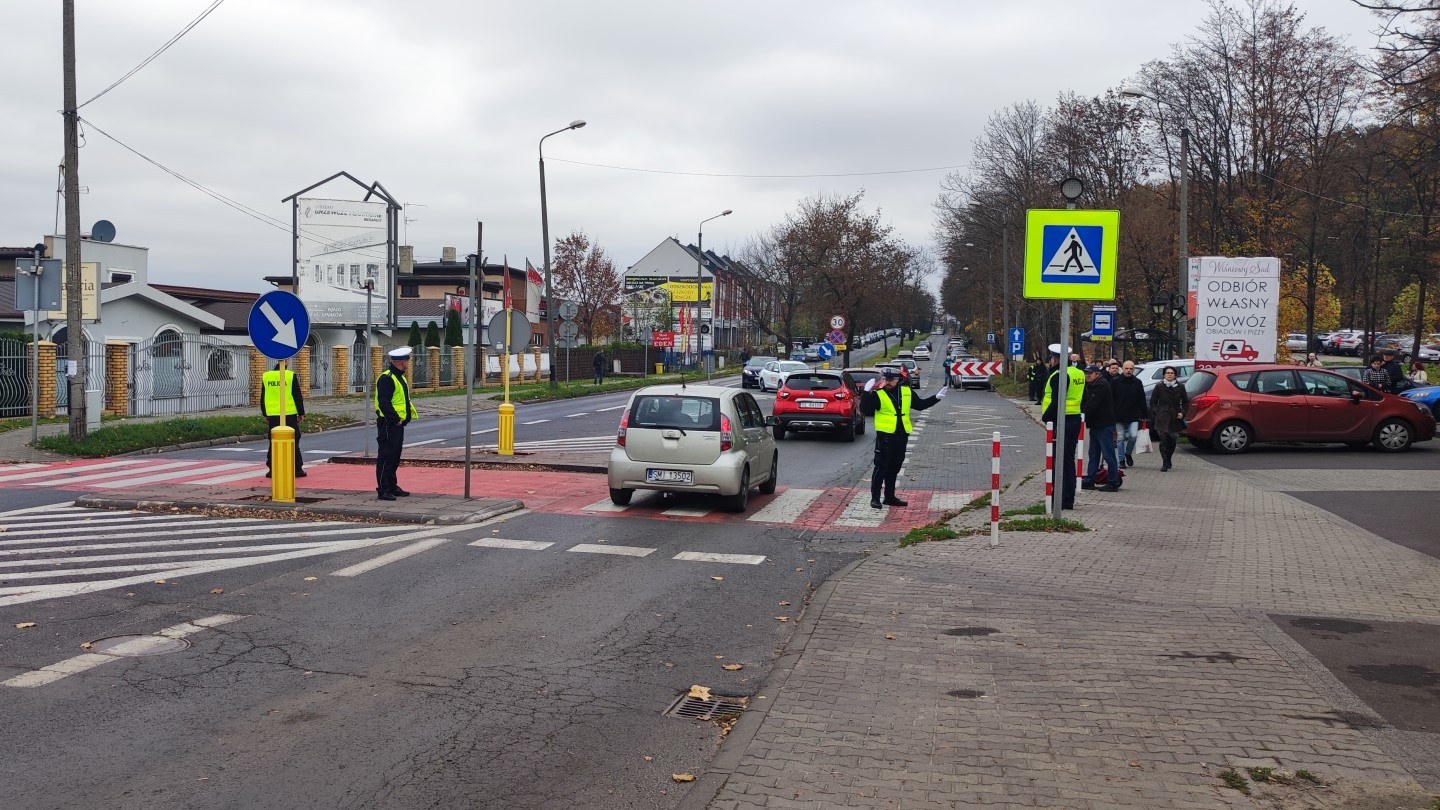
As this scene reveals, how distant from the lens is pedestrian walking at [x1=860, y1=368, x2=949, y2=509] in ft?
44.9

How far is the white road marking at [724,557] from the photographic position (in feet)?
33.6

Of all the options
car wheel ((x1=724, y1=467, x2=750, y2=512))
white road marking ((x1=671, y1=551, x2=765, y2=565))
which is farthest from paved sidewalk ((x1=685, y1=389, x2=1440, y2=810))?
car wheel ((x1=724, y1=467, x2=750, y2=512))

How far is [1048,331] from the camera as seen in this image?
5125cm

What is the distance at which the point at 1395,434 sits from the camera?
20.2 meters

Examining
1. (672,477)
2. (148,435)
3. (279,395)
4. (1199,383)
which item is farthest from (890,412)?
(148,435)

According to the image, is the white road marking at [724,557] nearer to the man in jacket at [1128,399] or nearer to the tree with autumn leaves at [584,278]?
the man in jacket at [1128,399]

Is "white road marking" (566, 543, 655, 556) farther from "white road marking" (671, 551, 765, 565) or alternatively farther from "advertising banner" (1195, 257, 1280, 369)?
"advertising banner" (1195, 257, 1280, 369)

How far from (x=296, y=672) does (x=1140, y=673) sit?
15.4 feet

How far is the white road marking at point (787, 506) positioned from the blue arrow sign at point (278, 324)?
5571mm

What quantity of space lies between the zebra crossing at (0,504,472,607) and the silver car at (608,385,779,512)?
2426mm

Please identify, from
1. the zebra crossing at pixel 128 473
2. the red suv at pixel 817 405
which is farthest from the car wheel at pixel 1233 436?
the zebra crossing at pixel 128 473

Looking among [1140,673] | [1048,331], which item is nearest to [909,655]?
[1140,673]

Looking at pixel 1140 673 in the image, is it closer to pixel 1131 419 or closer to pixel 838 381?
pixel 1131 419

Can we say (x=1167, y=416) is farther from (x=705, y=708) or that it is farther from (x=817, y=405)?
(x=705, y=708)
